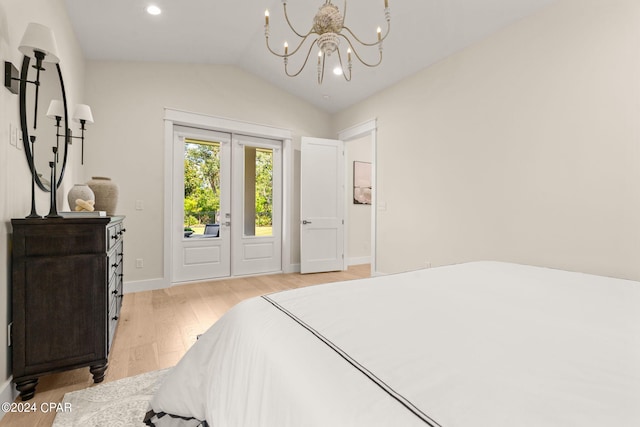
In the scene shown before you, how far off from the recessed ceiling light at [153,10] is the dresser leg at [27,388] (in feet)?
10.2

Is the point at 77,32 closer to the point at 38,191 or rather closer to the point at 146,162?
the point at 146,162

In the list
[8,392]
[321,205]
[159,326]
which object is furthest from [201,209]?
[8,392]

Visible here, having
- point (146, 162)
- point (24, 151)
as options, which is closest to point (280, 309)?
point (24, 151)

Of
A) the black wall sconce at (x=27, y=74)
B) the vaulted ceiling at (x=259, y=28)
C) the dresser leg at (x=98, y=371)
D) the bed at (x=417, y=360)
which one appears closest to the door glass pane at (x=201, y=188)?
the vaulted ceiling at (x=259, y=28)

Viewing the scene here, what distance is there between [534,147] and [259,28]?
3153 mm

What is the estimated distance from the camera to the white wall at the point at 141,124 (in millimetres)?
3607

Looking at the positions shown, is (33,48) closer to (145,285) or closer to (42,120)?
(42,120)

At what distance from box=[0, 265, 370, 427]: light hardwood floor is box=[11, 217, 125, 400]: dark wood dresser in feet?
0.52

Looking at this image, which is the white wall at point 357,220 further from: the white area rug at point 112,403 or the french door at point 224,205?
the white area rug at point 112,403

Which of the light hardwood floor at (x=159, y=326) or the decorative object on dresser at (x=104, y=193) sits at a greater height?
the decorative object on dresser at (x=104, y=193)

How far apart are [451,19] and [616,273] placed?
8.40ft

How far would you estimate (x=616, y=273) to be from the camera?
2.15 metres

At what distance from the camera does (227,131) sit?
14.5 ft

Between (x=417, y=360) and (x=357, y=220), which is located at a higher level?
(x=357, y=220)
